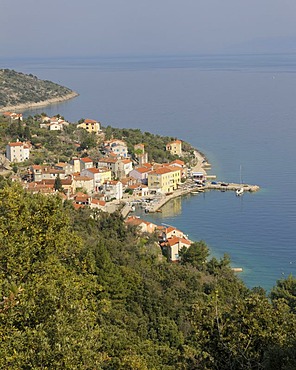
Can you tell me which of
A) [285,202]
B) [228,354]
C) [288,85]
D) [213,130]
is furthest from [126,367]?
[288,85]

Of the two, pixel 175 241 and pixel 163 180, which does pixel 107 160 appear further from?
pixel 175 241

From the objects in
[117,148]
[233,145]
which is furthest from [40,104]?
[117,148]

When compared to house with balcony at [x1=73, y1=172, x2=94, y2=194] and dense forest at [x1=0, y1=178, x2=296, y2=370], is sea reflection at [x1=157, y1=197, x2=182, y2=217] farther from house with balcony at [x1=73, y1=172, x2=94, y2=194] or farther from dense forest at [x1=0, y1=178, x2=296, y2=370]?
dense forest at [x1=0, y1=178, x2=296, y2=370]

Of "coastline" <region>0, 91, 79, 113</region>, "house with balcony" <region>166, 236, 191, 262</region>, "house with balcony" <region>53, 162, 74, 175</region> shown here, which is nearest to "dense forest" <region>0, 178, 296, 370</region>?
"house with balcony" <region>166, 236, 191, 262</region>

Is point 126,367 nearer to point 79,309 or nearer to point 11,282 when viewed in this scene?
point 79,309

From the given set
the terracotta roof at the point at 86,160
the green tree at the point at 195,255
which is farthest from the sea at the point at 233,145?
the terracotta roof at the point at 86,160

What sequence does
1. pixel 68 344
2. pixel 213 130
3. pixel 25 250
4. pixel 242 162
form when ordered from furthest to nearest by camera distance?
1. pixel 213 130
2. pixel 242 162
3. pixel 25 250
4. pixel 68 344
